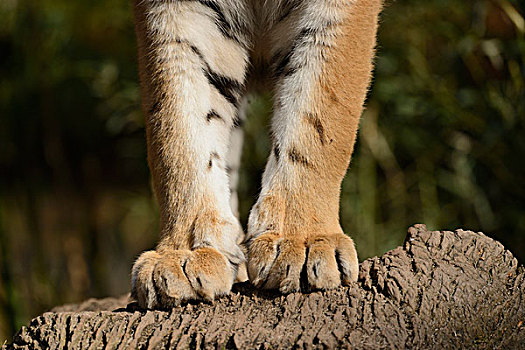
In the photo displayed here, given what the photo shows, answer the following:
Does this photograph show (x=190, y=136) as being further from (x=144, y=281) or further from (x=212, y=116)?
(x=144, y=281)

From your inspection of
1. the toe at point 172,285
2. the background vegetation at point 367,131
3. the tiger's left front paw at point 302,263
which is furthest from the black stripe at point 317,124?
the background vegetation at point 367,131

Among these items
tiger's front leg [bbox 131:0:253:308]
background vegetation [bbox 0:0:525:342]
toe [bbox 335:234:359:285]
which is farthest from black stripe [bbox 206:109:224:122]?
background vegetation [bbox 0:0:525:342]

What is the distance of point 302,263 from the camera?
6.39 ft

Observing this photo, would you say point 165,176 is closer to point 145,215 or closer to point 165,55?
point 165,55

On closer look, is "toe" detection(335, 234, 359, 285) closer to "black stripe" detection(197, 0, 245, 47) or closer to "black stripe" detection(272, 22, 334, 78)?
"black stripe" detection(272, 22, 334, 78)

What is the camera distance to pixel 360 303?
71.3 inches

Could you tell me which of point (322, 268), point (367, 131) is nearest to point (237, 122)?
point (322, 268)

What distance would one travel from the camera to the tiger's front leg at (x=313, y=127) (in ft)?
6.84

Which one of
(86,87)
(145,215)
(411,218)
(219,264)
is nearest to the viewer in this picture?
(219,264)

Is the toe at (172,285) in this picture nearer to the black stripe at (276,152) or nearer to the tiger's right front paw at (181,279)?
the tiger's right front paw at (181,279)

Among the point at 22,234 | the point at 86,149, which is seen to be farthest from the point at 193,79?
the point at 86,149

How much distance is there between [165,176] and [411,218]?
8.35 ft

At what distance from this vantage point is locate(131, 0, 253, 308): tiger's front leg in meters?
1.98

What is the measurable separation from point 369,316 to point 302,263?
256mm
